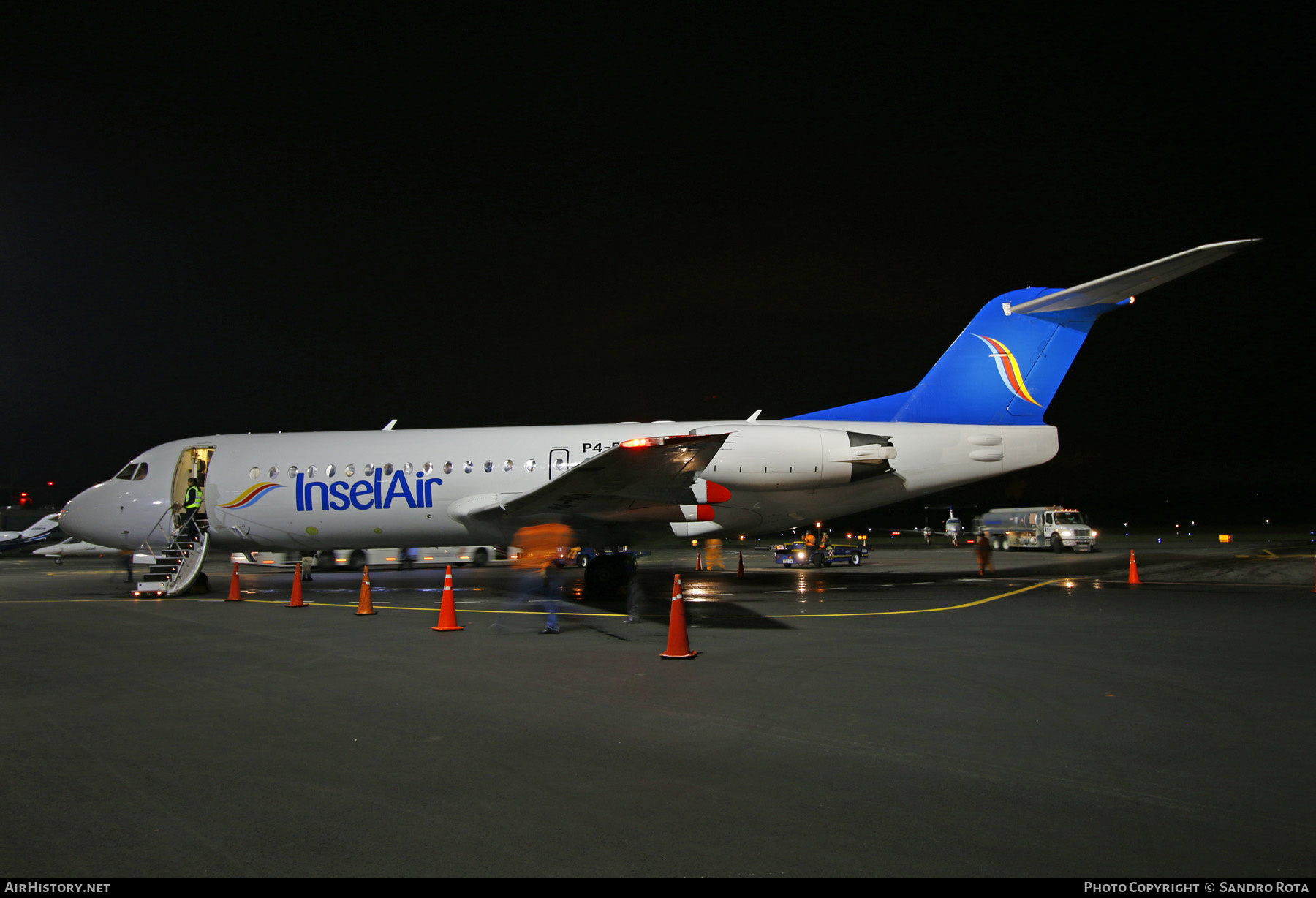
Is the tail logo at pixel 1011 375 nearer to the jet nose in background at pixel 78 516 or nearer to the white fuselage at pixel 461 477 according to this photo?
the white fuselage at pixel 461 477

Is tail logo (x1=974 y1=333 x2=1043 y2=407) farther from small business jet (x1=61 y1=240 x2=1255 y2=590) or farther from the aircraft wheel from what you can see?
the aircraft wheel

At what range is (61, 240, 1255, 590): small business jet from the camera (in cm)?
1321

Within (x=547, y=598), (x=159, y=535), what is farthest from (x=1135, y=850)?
(x=159, y=535)

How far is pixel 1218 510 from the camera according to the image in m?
75.1

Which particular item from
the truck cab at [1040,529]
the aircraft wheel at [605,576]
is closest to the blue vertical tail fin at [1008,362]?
the aircraft wheel at [605,576]

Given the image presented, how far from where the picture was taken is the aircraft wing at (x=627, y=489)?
10812 millimetres

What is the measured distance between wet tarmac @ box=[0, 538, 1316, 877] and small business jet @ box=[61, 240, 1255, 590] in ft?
10.9

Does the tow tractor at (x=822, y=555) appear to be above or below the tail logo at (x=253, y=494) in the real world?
below

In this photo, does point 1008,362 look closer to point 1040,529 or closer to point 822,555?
point 822,555

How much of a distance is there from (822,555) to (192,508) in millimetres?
16984

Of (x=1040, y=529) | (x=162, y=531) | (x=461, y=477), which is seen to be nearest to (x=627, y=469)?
(x=461, y=477)

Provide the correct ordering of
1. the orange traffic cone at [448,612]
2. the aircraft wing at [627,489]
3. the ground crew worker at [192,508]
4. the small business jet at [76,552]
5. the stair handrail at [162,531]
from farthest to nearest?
the small business jet at [76,552]
the stair handrail at [162,531]
the ground crew worker at [192,508]
the aircraft wing at [627,489]
the orange traffic cone at [448,612]

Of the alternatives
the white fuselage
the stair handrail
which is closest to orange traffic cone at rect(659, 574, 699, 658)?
the white fuselage

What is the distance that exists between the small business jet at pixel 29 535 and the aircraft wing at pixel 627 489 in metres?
35.9
